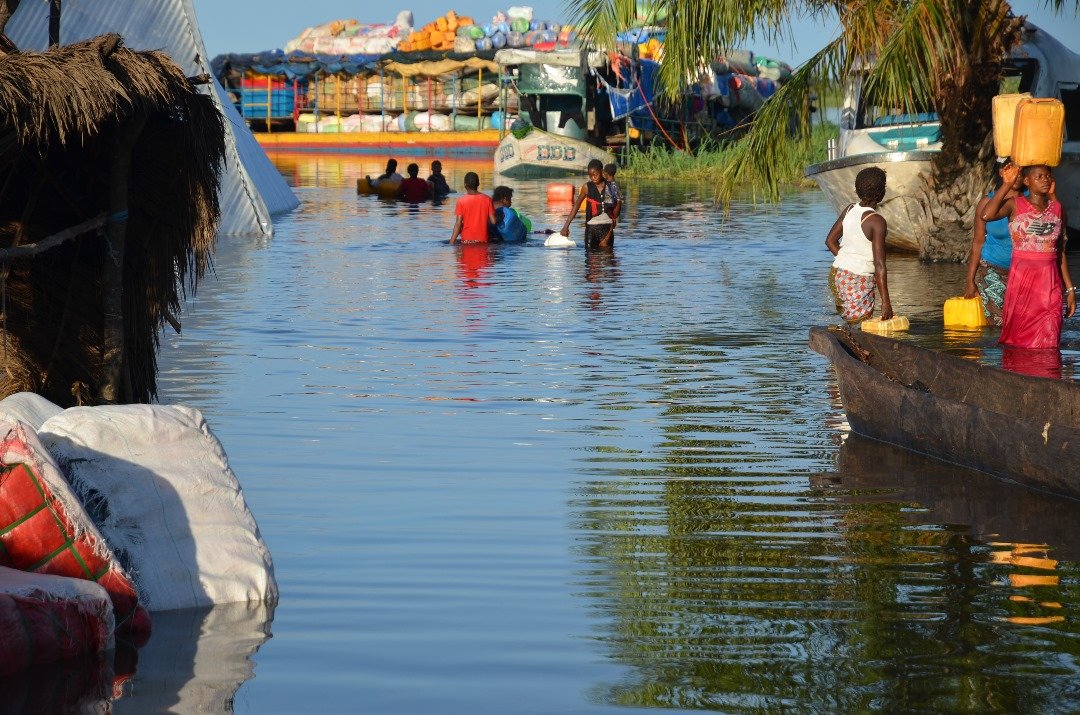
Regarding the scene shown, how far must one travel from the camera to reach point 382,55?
62406mm

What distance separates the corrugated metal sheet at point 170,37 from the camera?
59.4 feet

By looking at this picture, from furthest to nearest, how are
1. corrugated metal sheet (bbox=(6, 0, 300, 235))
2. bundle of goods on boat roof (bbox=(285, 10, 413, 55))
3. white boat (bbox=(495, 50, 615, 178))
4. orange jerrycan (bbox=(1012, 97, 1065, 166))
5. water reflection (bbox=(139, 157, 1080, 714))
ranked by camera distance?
bundle of goods on boat roof (bbox=(285, 10, 413, 55)) < white boat (bbox=(495, 50, 615, 178)) < corrugated metal sheet (bbox=(6, 0, 300, 235)) < orange jerrycan (bbox=(1012, 97, 1065, 166)) < water reflection (bbox=(139, 157, 1080, 714))

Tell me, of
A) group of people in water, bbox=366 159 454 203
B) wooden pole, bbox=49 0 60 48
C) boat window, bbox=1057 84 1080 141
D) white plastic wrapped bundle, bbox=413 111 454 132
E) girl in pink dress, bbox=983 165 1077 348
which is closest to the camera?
wooden pole, bbox=49 0 60 48

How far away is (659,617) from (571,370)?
5.87 m

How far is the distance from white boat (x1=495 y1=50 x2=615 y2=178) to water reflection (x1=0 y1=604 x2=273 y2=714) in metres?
33.7

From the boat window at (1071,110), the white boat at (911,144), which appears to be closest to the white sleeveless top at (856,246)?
the white boat at (911,144)

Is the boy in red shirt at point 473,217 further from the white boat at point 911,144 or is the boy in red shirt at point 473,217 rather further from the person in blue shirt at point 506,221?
the white boat at point 911,144

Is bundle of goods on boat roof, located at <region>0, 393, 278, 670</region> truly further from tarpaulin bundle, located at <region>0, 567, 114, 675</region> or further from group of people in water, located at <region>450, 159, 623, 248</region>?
group of people in water, located at <region>450, 159, 623, 248</region>

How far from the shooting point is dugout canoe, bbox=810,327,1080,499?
7.23 meters

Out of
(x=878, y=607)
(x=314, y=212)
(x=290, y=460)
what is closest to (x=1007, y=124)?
(x=290, y=460)

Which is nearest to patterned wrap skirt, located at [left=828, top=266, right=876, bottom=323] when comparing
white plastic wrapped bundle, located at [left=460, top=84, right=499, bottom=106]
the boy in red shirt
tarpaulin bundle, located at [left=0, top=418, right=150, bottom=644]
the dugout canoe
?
the dugout canoe

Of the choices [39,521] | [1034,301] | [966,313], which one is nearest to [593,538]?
[39,521]

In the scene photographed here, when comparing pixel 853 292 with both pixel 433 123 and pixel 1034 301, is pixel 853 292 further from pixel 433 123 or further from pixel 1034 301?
pixel 433 123

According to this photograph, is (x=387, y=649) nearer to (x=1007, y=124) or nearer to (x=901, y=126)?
(x=1007, y=124)
